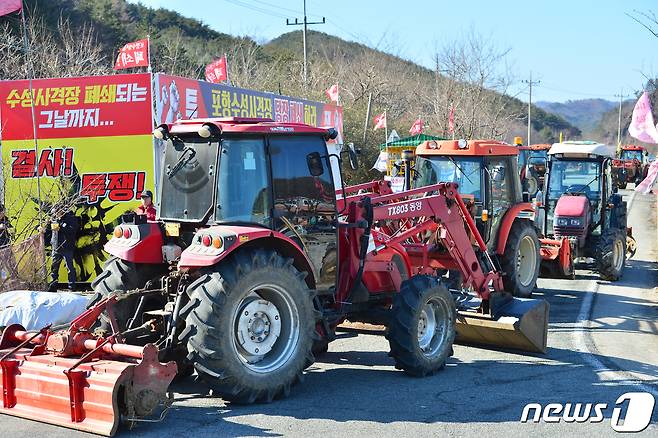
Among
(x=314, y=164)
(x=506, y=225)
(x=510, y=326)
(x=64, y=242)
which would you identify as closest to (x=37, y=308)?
(x=314, y=164)

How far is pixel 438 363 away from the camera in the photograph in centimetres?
813

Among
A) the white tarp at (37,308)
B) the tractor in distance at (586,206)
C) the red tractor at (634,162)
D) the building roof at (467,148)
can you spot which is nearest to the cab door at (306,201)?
the white tarp at (37,308)

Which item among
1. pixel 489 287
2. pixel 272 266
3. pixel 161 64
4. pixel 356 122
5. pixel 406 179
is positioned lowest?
pixel 489 287

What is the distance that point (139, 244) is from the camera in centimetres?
735

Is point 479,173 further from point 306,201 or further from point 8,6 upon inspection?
point 8,6

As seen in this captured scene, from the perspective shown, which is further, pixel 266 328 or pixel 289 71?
pixel 289 71

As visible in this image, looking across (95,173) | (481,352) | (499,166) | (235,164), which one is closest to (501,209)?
(499,166)

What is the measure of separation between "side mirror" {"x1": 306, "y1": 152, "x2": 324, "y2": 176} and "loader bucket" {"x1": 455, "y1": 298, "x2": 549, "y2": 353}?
105 inches

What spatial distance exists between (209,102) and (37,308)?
22.3ft

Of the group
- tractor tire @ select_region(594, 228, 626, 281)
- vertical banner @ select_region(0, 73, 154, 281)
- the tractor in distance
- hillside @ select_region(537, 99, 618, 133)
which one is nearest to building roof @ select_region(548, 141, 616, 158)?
the tractor in distance

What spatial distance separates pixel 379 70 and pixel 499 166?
113 ft

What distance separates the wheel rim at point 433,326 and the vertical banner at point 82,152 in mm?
7127

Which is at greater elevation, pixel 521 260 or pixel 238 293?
pixel 238 293

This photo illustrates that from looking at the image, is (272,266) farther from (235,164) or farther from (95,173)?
(95,173)
